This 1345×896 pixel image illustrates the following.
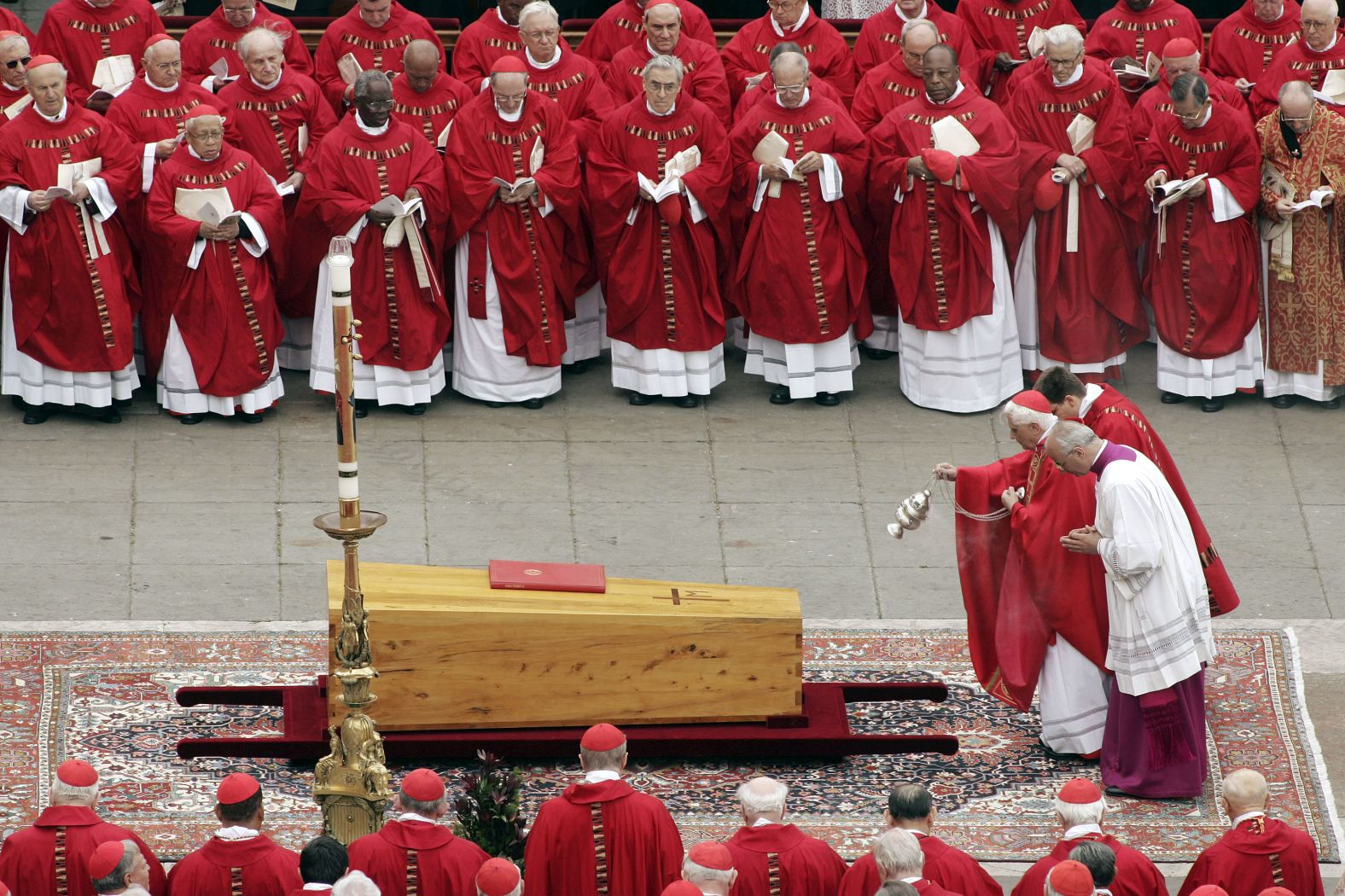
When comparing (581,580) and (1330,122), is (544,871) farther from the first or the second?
(1330,122)

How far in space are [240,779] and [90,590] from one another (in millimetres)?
4351

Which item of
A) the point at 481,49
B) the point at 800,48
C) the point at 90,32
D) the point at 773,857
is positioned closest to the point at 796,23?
the point at 800,48

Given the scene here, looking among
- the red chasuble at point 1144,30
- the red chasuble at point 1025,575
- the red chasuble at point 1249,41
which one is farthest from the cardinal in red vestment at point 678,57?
the red chasuble at point 1025,575

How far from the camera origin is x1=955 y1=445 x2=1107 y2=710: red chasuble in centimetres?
1194

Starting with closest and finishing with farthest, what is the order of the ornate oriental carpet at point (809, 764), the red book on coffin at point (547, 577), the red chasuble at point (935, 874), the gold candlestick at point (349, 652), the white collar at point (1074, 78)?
1. the gold candlestick at point (349, 652)
2. the red chasuble at point (935, 874)
3. the ornate oriental carpet at point (809, 764)
4. the red book on coffin at point (547, 577)
5. the white collar at point (1074, 78)

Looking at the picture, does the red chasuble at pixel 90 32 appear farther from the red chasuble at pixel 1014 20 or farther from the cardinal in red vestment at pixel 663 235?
the red chasuble at pixel 1014 20

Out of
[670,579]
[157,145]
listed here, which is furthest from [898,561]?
[157,145]

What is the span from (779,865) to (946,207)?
6918 millimetres

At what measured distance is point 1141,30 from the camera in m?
16.6

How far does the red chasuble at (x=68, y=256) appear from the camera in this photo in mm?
15375

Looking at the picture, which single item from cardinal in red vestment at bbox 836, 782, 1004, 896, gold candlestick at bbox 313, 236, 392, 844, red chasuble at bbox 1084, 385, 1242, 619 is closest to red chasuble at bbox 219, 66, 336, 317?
red chasuble at bbox 1084, 385, 1242, 619

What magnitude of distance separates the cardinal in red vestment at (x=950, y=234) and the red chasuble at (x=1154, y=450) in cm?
370

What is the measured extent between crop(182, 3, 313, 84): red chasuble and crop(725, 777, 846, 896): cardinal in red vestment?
817 cm

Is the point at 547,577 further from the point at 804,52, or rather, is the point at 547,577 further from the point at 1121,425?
the point at 804,52
